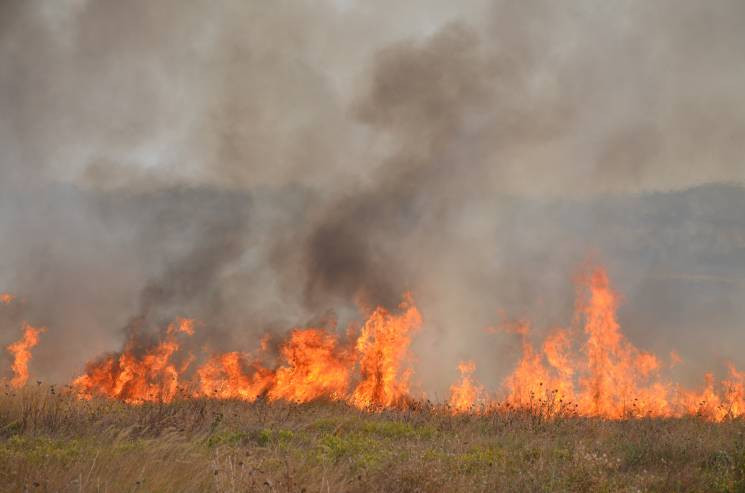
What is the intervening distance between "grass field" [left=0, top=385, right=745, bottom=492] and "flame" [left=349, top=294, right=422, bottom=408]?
360 cm

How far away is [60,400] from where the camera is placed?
11703 mm

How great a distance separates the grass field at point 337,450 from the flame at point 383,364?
360 centimetres

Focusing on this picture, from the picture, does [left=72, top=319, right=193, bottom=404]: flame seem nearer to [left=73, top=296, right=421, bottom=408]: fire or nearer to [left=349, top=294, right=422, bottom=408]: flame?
[left=73, top=296, right=421, bottom=408]: fire

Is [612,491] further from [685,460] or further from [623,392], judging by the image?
[623,392]

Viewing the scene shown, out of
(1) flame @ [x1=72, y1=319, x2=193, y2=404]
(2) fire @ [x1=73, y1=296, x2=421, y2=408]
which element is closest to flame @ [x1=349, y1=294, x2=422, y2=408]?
(2) fire @ [x1=73, y1=296, x2=421, y2=408]

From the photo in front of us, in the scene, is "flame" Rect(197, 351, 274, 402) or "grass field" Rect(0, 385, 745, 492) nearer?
"grass field" Rect(0, 385, 745, 492)

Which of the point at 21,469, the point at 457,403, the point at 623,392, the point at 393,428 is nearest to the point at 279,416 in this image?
the point at 393,428

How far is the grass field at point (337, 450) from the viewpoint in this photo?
267 inches

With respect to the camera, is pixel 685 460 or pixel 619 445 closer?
pixel 685 460

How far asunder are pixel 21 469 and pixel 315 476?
353 cm

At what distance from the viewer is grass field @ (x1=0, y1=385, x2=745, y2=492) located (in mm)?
6773

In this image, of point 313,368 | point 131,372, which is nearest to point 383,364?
point 313,368

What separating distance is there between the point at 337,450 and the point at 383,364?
36.2ft

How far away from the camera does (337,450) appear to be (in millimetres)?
9961
